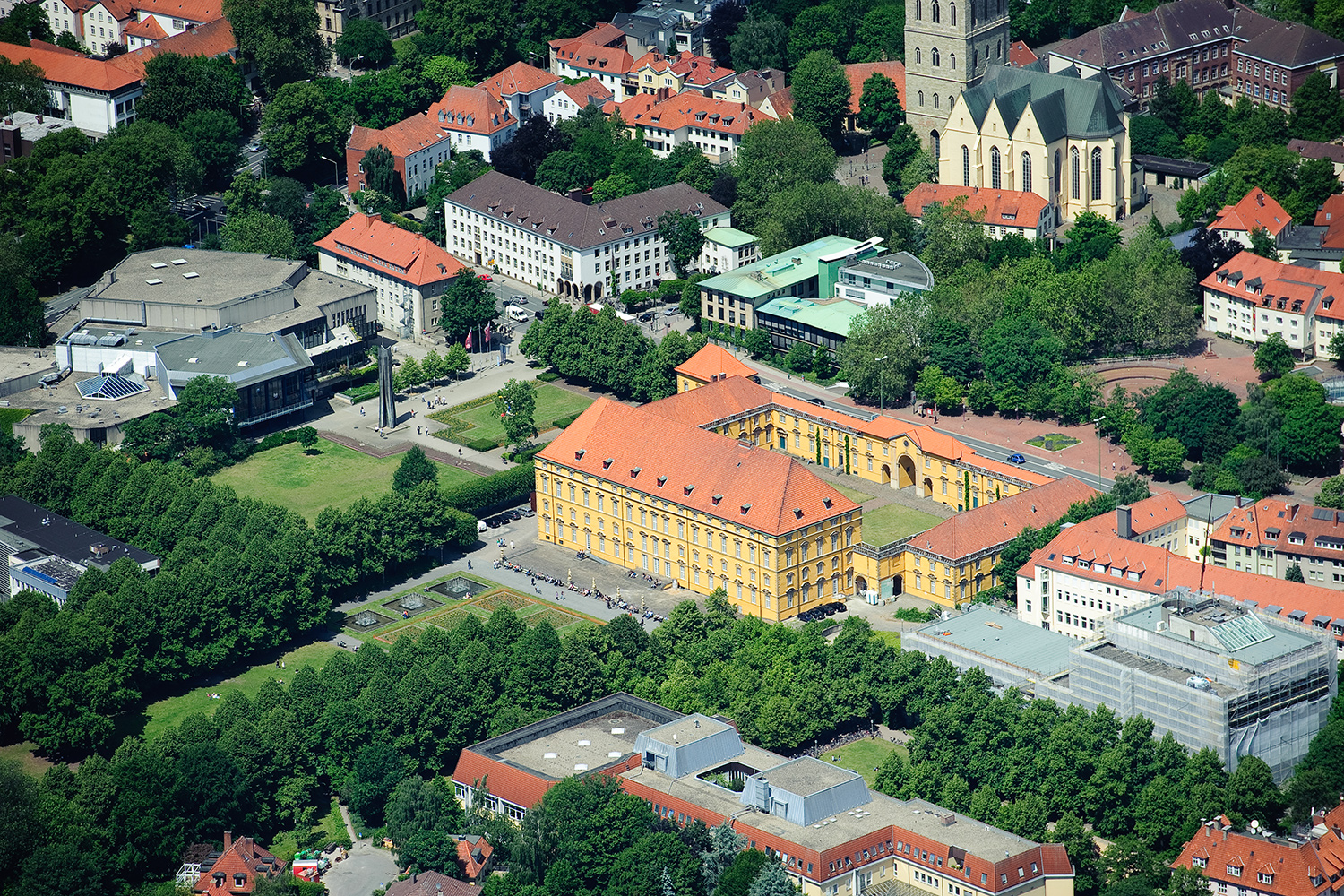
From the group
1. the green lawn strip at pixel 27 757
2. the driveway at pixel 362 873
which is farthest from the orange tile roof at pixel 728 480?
the green lawn strip at pixel 27 757

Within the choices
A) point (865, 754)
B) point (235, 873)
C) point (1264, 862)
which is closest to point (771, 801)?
point (865, 754)

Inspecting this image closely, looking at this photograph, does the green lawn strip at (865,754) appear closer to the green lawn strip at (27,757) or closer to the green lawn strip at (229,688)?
the green lawn strip at (229,688)

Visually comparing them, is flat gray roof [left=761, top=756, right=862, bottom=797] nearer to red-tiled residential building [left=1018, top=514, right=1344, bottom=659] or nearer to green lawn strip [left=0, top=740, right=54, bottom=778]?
red-tiled residential building [left=1018, top=514, right=1344, bottom=659]

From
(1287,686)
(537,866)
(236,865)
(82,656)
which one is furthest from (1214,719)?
(82,656)

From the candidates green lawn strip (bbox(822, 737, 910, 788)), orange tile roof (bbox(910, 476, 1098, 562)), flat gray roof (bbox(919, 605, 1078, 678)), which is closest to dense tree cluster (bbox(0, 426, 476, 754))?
orange tile roof (bbox(910, 476, 1098, 562))

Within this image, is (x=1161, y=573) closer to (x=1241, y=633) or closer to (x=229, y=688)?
(x=1241, y=633)

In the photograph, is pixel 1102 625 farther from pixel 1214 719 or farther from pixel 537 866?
pixel 537 866

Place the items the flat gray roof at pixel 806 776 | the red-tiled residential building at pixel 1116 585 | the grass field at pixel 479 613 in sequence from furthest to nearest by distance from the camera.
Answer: the grass field at pixel 479 613 → the red-tiled residential building at pixel 1116 585 → the flat gray roof at pixel 806 776
